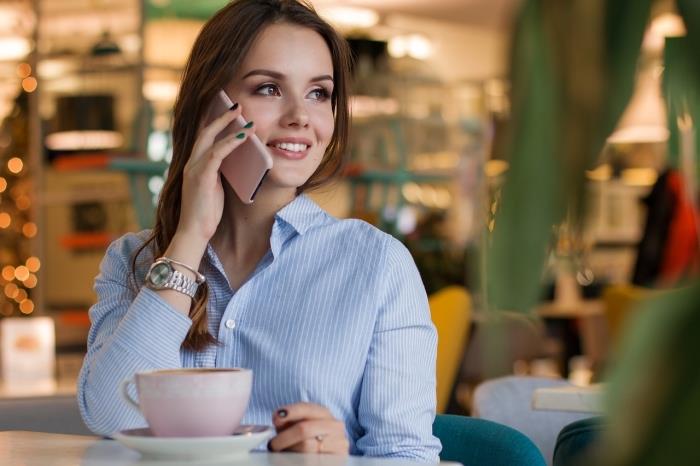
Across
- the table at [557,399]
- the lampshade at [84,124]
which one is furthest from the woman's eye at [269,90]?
the lampshade at [84,124]

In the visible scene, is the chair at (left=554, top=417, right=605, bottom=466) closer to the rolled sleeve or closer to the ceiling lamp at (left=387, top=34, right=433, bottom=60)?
the rolled sleeve

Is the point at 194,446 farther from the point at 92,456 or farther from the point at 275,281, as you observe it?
the point at 275,281

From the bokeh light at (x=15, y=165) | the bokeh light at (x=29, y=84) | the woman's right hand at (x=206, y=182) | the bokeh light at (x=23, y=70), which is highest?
the bokeh light at (x=23, y=70)

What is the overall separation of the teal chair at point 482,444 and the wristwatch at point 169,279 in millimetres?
405

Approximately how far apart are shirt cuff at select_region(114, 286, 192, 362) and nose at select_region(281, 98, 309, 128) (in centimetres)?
29

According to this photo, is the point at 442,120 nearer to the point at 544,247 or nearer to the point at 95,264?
the point at 95,264

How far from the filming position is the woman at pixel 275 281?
1.31 m

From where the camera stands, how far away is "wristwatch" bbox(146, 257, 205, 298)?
1.32 m

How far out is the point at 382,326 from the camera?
4.49 ft

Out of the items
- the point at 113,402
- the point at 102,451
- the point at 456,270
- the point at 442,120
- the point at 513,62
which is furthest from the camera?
the point at 442,120

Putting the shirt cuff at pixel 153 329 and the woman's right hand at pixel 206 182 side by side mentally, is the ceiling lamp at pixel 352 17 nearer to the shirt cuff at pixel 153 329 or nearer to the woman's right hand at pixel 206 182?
the woman's right hand at pixel 206 182

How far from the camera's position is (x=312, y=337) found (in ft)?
4.44

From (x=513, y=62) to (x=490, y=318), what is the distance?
60 mm

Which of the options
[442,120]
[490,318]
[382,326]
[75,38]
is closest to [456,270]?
[75,38]
